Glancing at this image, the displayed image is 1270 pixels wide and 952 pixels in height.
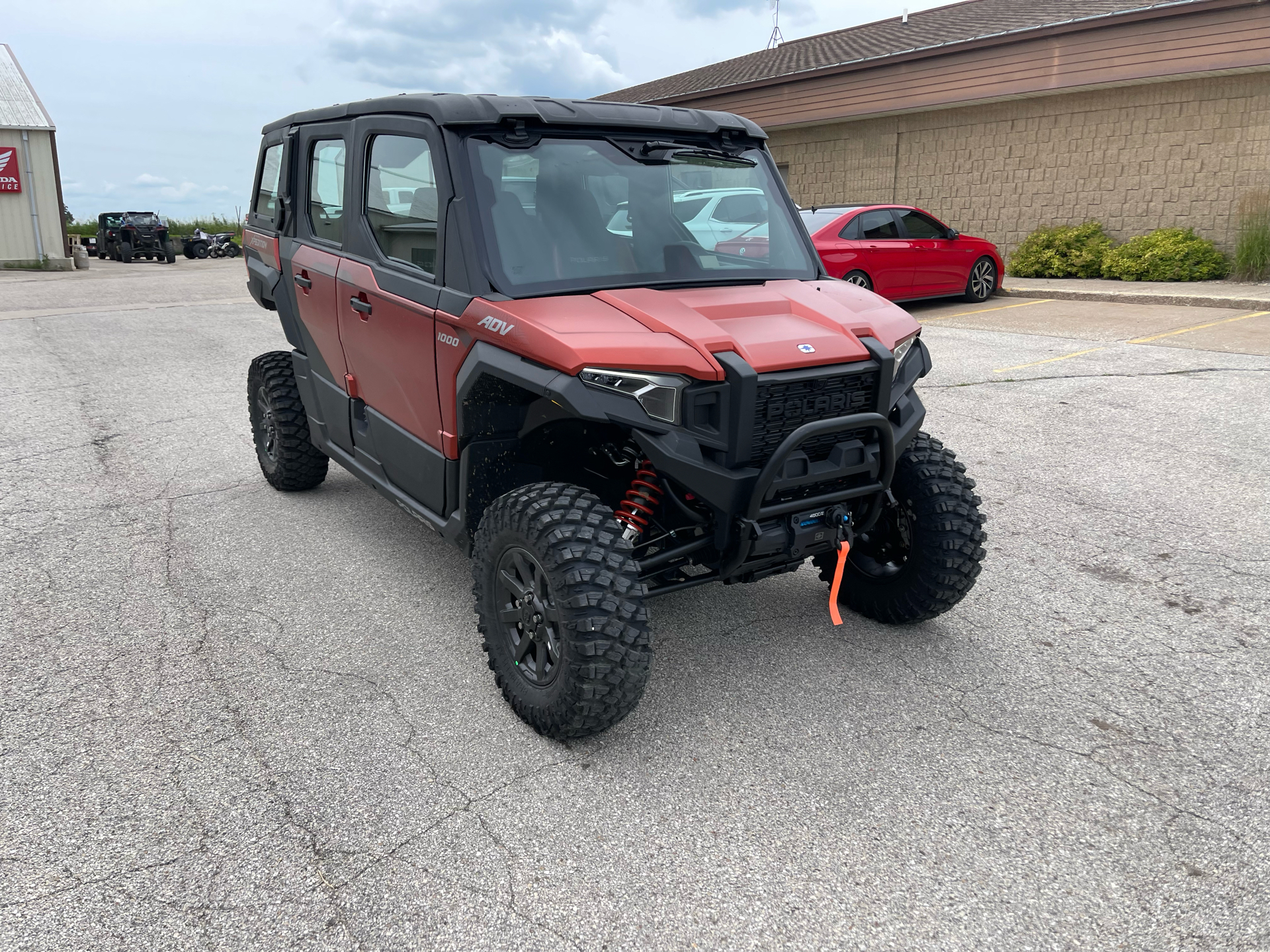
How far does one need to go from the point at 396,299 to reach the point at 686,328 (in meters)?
1.37

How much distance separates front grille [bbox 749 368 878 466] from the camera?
9.82ft

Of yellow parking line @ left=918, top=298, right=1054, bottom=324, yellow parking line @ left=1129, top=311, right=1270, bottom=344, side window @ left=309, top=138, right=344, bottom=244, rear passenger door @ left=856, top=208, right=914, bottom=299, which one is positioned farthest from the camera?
yellow parking line @ left=918, top=298, right=1054, bottom=324

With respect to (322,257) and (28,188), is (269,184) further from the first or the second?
(28,188)

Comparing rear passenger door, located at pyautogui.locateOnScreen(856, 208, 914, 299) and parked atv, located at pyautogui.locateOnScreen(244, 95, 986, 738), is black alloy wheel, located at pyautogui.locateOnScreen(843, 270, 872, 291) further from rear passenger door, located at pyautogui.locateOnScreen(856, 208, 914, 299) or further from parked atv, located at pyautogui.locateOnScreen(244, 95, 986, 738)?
parked atv, located at pyautogui.locateOnScreen(244, 95, 986, 738)

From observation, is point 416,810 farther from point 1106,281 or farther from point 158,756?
point 1106,281

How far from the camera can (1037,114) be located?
18375mm

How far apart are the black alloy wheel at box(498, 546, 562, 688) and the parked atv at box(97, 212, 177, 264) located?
1308 inches

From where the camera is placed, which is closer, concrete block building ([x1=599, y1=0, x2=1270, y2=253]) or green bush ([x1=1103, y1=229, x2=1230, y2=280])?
concrete block building ([x1=599, y1=0, x2=1270, y2=253])

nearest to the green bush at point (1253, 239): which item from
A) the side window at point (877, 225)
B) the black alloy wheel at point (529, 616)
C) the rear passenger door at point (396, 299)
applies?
the side window at point (877, 225)

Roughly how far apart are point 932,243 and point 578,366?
477 inches

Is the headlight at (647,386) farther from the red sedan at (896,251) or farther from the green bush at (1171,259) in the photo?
the green bush at (1171,259)

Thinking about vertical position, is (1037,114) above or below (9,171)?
above

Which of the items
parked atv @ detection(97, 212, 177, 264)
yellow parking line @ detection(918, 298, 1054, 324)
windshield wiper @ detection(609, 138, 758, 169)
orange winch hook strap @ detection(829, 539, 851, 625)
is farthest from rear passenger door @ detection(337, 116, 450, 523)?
parked atv @ detection(97, 212, 177, 264)

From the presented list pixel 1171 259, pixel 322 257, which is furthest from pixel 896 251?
pixel 322 257
